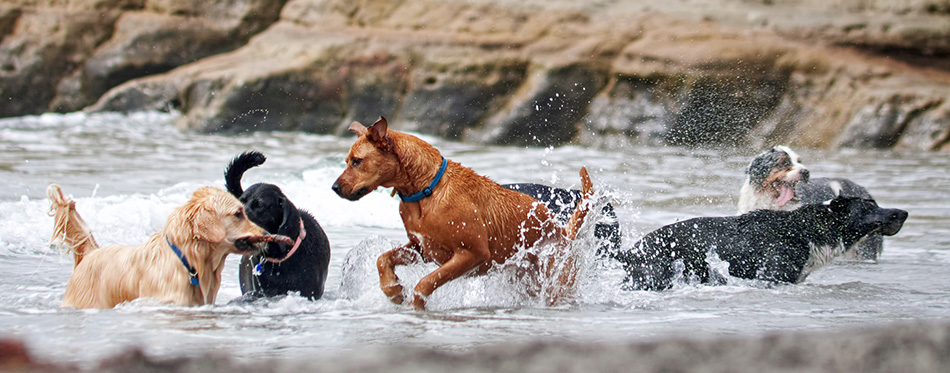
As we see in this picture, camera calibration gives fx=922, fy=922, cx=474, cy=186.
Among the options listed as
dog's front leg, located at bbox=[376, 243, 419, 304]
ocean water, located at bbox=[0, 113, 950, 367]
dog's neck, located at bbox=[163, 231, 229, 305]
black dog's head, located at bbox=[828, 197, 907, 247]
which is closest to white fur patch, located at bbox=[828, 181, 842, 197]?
ocean water, located at bbox=[0, 113, 950, 367]

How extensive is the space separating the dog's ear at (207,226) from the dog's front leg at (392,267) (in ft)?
3.32

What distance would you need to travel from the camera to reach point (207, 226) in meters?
4.65

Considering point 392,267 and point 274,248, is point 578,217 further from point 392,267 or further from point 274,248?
point 274,248

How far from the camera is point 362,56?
17906 mm

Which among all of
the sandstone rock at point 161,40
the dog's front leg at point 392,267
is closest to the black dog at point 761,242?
the dog's front leg at point 392,267

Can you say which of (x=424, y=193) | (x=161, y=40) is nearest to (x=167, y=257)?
(x=424, y=193)

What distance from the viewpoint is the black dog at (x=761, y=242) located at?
6277mm

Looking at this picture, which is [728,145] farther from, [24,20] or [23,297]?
[24,20]

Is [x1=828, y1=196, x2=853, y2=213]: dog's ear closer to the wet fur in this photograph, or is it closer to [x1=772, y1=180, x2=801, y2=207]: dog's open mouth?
[x1=772, y1=180, x2=801, y2=207]: dog's open mouth

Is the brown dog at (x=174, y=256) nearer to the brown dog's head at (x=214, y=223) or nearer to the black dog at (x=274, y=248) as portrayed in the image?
the brown dog's head at (x=214, y=223)

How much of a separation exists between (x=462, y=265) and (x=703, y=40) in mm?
12411

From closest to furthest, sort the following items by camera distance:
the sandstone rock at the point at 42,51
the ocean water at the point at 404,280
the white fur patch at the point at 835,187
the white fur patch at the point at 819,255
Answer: the ocean water at the point at 404,280, the white fur patch at the point at 819,255, the white fur patch at the point at 835,187, the sandstone rock at the point at 42,51

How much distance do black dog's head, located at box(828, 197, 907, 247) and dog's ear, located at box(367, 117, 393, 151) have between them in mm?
3519

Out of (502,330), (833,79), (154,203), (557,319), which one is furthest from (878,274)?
(833,79)
